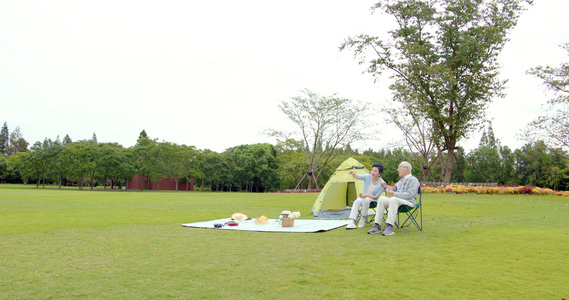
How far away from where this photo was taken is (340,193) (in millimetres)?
11523

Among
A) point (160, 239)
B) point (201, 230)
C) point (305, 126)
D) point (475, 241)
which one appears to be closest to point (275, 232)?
point (201, 230)

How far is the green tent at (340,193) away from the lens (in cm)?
1095

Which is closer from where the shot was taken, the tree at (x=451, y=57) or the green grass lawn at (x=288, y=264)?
the green grass lawn at (x=288, y=264)

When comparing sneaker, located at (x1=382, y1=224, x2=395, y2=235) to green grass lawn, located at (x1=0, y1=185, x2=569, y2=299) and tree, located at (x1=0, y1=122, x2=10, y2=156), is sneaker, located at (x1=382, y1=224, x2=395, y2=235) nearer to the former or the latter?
green grass lawn, located at (x1=0, y1=185, x2=569, y2=299)

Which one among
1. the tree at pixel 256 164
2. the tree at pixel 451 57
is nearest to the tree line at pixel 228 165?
the tree at pixel 256 164

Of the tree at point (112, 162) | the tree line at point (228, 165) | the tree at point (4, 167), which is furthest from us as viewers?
the tree at point (4, 167)

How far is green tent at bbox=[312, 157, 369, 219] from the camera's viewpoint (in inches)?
431

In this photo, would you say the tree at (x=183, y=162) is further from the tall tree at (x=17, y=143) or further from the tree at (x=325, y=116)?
the tall tree at (x=17, y=143)

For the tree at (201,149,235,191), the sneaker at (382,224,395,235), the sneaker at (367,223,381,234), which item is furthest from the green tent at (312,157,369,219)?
the tree at (201,149,235,191)

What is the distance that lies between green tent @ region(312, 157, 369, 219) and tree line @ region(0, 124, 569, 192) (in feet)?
84.9

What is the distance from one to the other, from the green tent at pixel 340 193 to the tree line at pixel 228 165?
25877 millimetres

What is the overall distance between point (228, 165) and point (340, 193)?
44.0 metres

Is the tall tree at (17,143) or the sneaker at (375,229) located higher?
the tall tree at (17,143)

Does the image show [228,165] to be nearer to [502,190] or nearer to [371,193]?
[502,190]
